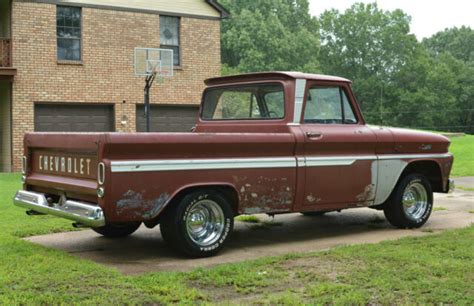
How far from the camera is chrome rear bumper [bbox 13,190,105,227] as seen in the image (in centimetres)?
584

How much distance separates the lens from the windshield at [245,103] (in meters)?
7.67

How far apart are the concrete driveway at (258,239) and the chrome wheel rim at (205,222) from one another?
0.22 meters

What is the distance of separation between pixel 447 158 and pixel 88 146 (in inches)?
201

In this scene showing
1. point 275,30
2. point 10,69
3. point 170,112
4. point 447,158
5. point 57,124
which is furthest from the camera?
point 275,30

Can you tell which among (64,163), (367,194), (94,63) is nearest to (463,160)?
(94,63)

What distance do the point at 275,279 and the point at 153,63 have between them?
637 inches

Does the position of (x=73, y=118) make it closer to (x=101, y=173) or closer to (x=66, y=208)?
(x=66, y=208)

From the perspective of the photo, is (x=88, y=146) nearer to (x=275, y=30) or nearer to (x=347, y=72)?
(x=275, y=30)

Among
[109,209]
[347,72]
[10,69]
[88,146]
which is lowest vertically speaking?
[109,209]

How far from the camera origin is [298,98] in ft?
24.4

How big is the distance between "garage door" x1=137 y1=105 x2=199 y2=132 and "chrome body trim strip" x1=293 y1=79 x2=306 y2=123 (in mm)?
14174

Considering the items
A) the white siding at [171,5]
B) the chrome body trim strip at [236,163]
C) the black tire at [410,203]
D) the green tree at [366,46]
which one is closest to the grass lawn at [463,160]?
the black tire at [410,203]

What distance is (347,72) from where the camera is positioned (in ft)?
261

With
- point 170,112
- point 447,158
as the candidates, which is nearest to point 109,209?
point 447,158
